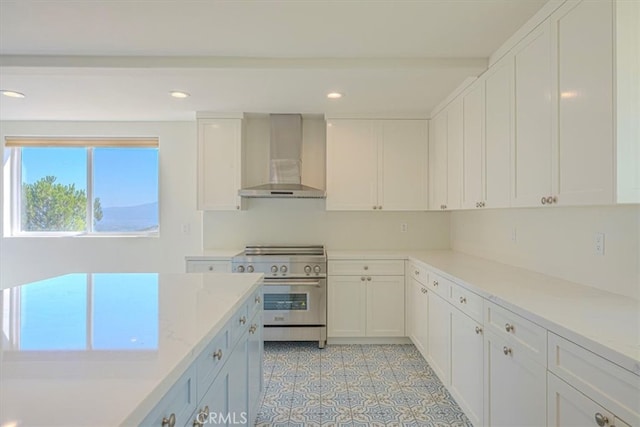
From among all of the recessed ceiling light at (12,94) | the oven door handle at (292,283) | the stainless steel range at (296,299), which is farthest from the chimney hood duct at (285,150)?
the recessed ceiling light at (12,94)

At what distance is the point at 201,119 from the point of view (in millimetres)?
3521

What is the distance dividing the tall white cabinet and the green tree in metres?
1.65

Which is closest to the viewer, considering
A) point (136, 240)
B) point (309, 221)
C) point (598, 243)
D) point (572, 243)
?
point (598, 243)

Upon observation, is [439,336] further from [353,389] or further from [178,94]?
[178,94]

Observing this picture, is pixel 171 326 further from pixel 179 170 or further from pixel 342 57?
pixel 179 170

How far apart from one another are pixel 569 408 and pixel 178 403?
132 centimetres

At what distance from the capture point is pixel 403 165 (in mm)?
3602

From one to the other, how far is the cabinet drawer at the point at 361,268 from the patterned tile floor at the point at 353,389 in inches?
29.0

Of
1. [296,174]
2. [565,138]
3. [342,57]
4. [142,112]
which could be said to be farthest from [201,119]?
[565,138]

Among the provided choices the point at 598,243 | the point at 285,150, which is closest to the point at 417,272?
the point at 598,243

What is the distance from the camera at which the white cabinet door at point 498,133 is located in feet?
6.84

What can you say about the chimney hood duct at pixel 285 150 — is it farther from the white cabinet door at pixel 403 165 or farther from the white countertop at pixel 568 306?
the white countertop at pixel 568 306

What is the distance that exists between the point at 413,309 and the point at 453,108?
1.86 m

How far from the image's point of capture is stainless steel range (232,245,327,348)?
130 inches
